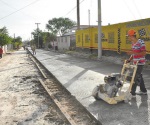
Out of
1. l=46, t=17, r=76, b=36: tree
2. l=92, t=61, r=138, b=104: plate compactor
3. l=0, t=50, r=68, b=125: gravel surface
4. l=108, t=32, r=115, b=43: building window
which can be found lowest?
l=0, t=50, r=68, b=125: gravel surface

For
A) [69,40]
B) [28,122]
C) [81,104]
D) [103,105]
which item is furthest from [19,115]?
[69,40]

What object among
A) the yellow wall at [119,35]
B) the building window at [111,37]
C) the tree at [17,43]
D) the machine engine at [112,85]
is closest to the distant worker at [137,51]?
the machine engine at [112,85]

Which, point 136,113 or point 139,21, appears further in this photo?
point 139,21

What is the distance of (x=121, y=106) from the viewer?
615 cm

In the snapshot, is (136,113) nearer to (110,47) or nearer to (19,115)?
(19,115)

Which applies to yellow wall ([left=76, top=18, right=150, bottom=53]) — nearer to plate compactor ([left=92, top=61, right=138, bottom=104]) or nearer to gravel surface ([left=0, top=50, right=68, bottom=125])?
gravel surface ([left=0, top=50, right=68, bottom=125])

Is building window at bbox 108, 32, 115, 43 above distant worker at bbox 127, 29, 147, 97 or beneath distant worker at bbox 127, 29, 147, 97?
above

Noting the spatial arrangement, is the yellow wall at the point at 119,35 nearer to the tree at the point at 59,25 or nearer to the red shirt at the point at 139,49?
the red shirt at the point at 139,49

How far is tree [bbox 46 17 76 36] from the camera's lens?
104000mm

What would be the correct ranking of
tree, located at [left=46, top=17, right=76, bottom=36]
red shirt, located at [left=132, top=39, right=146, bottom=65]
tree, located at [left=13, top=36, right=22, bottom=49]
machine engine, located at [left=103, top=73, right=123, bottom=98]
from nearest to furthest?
1. machine engine, located at [left=103, top=73, right=123, bottom=98]
2. red shirt, located at [left=132, top=39, right=146, bottom=65]
3. tree, located at [left=13, top=36, right=22, bottom=49]
4. tree, located at [left=46, top=17, right=76, bottom=36]

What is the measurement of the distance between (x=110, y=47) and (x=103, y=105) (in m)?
14.5

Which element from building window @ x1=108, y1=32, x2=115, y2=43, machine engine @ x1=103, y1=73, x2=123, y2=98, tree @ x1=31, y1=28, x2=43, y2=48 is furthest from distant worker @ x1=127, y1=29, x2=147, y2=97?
tree @ x1=31, y1=28, x2=43, y2=48

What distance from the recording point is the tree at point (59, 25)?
104000 millimetres

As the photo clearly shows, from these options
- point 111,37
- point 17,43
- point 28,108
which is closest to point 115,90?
point 28,108
